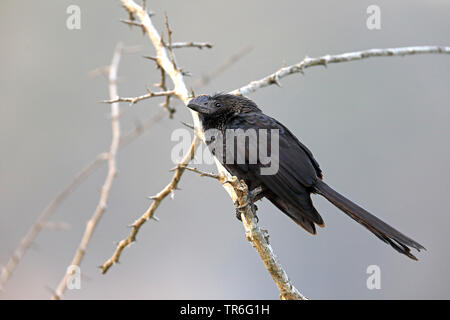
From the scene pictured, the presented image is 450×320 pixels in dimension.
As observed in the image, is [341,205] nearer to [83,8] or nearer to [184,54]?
A: [184,54]

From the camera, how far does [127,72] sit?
6.51 m

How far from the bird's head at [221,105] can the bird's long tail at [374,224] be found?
0.84 m

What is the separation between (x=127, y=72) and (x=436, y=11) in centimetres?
407

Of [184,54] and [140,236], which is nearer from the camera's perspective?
[140,236]

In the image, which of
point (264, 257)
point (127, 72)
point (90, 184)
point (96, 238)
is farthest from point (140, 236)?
point (264, 257)

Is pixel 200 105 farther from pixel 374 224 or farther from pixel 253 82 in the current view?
pixel 374 224

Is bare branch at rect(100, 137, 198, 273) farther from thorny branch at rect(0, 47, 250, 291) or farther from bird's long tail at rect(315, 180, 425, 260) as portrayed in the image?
bird's long tail at rect(315, 180, 425, 260)

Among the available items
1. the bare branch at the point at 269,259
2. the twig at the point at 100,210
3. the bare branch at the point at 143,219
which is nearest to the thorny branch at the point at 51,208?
the twig at the point at 100,210

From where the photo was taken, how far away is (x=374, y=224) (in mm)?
3012

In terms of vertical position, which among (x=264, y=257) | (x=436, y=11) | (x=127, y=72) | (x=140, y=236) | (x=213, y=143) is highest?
(x=436, y=11)

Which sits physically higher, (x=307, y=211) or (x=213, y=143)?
(x=213, y=143)

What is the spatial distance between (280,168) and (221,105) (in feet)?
2.41

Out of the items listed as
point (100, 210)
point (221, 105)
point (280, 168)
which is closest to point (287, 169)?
point (280, 168)
